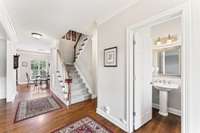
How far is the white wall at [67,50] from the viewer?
6.21 meters

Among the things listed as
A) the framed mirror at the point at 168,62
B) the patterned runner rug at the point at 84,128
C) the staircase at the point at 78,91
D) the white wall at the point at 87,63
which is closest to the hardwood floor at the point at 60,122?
the patterned runner rug at the point at 84,128

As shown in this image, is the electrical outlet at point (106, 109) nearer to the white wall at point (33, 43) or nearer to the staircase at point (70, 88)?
the staircase at point (70, 88)

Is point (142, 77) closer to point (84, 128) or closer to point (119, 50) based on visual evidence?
point (119, 50)

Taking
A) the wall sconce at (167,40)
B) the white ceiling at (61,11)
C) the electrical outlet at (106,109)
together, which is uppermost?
the white ceiling at (61,11)

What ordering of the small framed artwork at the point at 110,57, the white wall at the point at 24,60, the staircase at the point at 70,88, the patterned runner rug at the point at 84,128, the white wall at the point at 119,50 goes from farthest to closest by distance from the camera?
the white wall at the point at 24,60, the staircase at the point at 70,88, the small framed artwork at the point at 110,57, the patterned runner rug at the point at 84,128, the white wall at the point at 119,50

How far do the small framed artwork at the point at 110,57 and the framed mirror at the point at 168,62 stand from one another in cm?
165

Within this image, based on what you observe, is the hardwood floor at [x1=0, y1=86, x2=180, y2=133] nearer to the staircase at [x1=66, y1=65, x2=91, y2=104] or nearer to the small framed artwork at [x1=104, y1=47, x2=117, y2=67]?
the staircase at [x1=66, y1=65, x2=91, y2=104]

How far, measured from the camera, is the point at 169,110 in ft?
9.66

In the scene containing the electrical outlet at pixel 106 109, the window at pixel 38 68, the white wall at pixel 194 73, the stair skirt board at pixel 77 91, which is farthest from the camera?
the window at pixel 38 68

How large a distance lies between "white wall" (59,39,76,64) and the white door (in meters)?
4.78

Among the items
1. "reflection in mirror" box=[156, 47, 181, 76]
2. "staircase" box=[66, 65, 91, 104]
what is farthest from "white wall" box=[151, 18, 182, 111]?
"staircase" box=[66, 65, 91, 104]

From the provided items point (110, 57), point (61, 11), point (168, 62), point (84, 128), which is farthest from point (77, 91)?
point (168, 62)

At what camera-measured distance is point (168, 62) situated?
3117 millimetres

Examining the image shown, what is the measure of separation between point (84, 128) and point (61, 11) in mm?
2592
